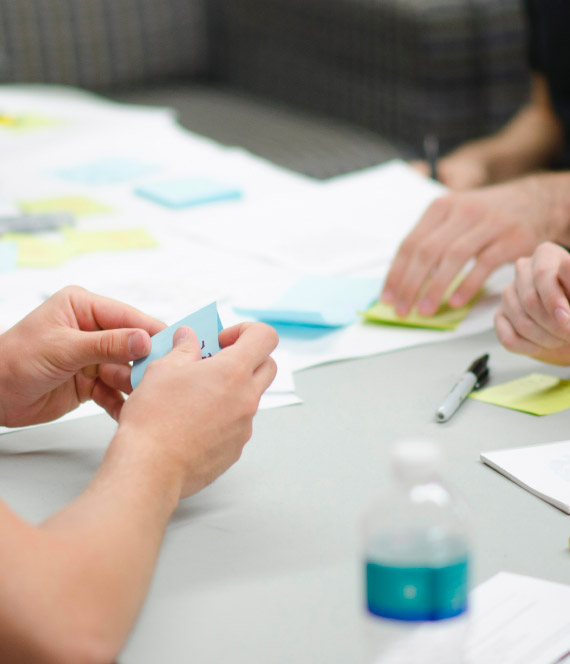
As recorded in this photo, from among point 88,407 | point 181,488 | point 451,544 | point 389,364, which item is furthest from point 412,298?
point 451,544

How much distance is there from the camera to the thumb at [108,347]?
754 millimetres

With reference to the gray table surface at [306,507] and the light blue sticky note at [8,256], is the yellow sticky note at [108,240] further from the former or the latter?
the gray table surface at [306,507]

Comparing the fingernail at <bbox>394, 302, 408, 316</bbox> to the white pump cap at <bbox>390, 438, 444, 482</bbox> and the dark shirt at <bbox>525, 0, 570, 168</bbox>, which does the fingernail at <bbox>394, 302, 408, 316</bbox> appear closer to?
the white pump cap at <bbox>390, 438, 444, 482</bbox>

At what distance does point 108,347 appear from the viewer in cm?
77

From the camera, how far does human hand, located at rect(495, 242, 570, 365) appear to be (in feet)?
2.91

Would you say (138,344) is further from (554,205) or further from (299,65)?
(299,65)

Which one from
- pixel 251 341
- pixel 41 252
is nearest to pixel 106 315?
pixel 251 341

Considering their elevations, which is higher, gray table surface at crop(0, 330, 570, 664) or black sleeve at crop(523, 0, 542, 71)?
black sleeve at crop(523, 0, 542, 71)

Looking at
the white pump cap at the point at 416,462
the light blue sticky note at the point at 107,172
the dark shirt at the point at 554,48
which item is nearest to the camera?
the white pump cap at the point at 416,462

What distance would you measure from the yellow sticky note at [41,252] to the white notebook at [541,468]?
77cm

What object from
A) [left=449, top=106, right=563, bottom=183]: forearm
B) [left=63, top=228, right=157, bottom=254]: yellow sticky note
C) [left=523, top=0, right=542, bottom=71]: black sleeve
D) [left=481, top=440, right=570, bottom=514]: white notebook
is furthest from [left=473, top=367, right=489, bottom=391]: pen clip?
[left=523, top=0, right=542, bottom=71]: black sleeve

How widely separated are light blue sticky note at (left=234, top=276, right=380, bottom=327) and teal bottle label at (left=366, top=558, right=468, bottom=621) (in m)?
0.62

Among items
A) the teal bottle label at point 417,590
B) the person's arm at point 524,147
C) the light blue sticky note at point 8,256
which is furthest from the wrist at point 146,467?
the person's arm at point 524,147

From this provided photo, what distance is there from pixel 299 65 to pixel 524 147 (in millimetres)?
1230
